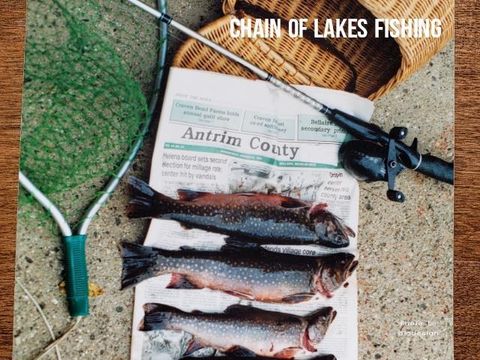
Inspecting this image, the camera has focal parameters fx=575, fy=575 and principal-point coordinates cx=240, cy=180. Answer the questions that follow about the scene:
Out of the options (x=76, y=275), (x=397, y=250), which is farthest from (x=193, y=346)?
(x=397, y=250)

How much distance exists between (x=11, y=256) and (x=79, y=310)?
0.10m

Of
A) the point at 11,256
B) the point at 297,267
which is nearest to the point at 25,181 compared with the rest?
the point at 11,256

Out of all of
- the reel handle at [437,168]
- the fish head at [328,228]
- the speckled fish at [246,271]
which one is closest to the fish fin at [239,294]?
the speckled fish at [246,271]

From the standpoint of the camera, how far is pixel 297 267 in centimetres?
72

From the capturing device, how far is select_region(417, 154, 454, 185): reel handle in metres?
0.72

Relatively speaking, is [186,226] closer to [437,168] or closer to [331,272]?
[331,272]

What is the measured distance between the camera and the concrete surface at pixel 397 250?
697 mm

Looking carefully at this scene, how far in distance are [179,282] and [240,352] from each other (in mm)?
115

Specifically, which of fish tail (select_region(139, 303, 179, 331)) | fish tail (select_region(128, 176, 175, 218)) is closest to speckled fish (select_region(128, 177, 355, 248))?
fish tail (select_region(128, 176, 175, 218))

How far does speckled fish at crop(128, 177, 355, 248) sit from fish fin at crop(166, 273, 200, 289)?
0.06 metres

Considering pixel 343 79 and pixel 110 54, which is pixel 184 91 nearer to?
pixel 110 54

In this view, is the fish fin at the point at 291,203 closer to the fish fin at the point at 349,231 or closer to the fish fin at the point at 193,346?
the fish fin at the point at 349,231

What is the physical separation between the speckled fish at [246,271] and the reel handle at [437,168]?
14 cm

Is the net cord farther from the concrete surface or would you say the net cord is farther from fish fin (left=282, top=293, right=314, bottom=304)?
fish fin (left=282, top=293, right=314, bottom=304)
